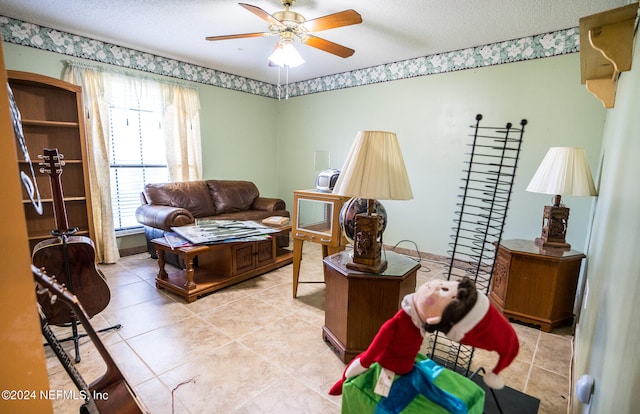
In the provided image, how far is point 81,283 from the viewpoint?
6.31ft

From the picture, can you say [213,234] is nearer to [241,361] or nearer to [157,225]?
Result: [157,225]

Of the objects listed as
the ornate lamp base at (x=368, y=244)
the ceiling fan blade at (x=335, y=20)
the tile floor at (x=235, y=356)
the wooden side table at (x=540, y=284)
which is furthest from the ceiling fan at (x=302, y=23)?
the tile floor at (x=235, y=356)

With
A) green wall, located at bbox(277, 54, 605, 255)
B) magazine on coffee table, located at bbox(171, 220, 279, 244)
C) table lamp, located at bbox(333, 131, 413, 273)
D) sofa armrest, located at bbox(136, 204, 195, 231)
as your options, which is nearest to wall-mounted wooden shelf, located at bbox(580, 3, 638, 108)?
table lamp, located at bbox(333, 131, 413, 273)

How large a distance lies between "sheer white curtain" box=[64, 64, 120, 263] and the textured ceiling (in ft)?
1.54

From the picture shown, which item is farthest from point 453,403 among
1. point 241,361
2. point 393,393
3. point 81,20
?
point 81,20

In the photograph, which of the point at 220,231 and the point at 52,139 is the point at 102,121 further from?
the point at 220,231

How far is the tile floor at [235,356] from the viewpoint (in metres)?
1.60

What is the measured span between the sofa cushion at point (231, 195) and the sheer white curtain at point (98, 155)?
4.08ft

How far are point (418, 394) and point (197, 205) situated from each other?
372 centimetres

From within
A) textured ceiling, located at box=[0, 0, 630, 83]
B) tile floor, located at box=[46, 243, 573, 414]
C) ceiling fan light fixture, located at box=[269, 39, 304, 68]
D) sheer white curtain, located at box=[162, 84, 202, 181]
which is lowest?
tile floor, located at box=[46, 243, 573, 414]

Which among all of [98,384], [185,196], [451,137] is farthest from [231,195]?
[98,384]

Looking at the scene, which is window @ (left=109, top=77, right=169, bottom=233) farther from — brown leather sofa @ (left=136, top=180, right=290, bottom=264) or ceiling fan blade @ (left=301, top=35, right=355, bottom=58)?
ceiling fan blade @ (left=301, top=35, right=355, bottom=58)

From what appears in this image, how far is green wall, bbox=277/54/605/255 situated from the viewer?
9.78ft

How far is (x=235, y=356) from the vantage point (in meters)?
1.94
